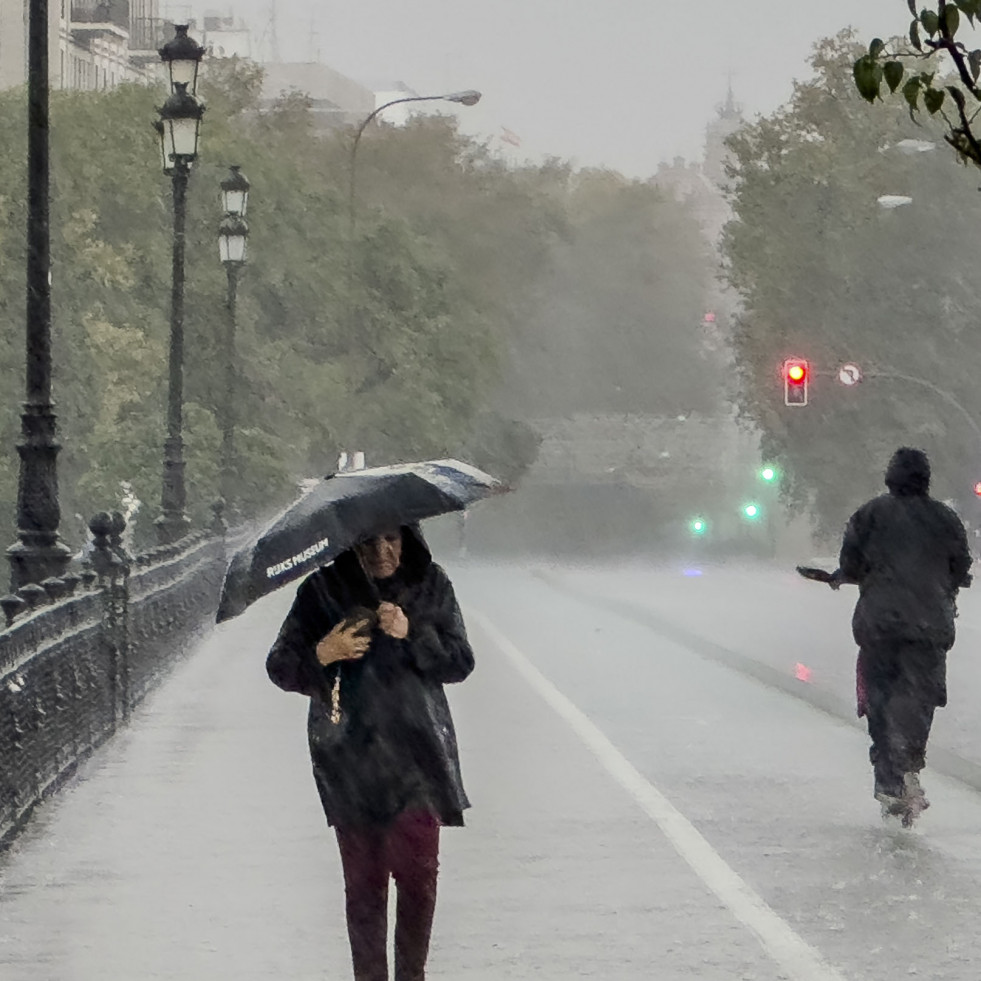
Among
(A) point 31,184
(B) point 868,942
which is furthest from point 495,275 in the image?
(B) point 868,942

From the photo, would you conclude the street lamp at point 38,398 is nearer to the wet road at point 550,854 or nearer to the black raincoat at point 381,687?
the wet road at point 550,854

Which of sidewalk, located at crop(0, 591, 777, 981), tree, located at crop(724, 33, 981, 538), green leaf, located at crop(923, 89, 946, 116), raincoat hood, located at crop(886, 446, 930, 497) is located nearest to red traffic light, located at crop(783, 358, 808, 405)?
tree, located at crop(724, 33, 981, 538)

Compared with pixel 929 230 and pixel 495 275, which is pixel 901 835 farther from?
pixel 495 275

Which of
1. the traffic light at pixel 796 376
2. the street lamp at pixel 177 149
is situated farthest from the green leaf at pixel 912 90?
the traffic light at pixel 796 376

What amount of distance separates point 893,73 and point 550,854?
654 centimetres

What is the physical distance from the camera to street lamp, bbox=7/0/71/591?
1833 centimetres

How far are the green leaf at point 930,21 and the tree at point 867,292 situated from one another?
6925cm

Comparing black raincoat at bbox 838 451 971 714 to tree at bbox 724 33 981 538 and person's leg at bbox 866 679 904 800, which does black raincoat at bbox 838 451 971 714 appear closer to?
person's leg at bbox 866 679 904 800

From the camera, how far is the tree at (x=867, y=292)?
3014 inches

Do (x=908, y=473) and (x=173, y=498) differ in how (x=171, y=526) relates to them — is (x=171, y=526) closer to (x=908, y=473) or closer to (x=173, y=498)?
(x=173, y=498)

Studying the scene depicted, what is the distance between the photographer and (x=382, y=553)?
7859 mm

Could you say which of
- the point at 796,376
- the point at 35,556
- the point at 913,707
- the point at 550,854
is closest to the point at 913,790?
the point at 913,707

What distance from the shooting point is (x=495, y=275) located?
99875mm

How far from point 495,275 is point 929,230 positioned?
25202 mm
